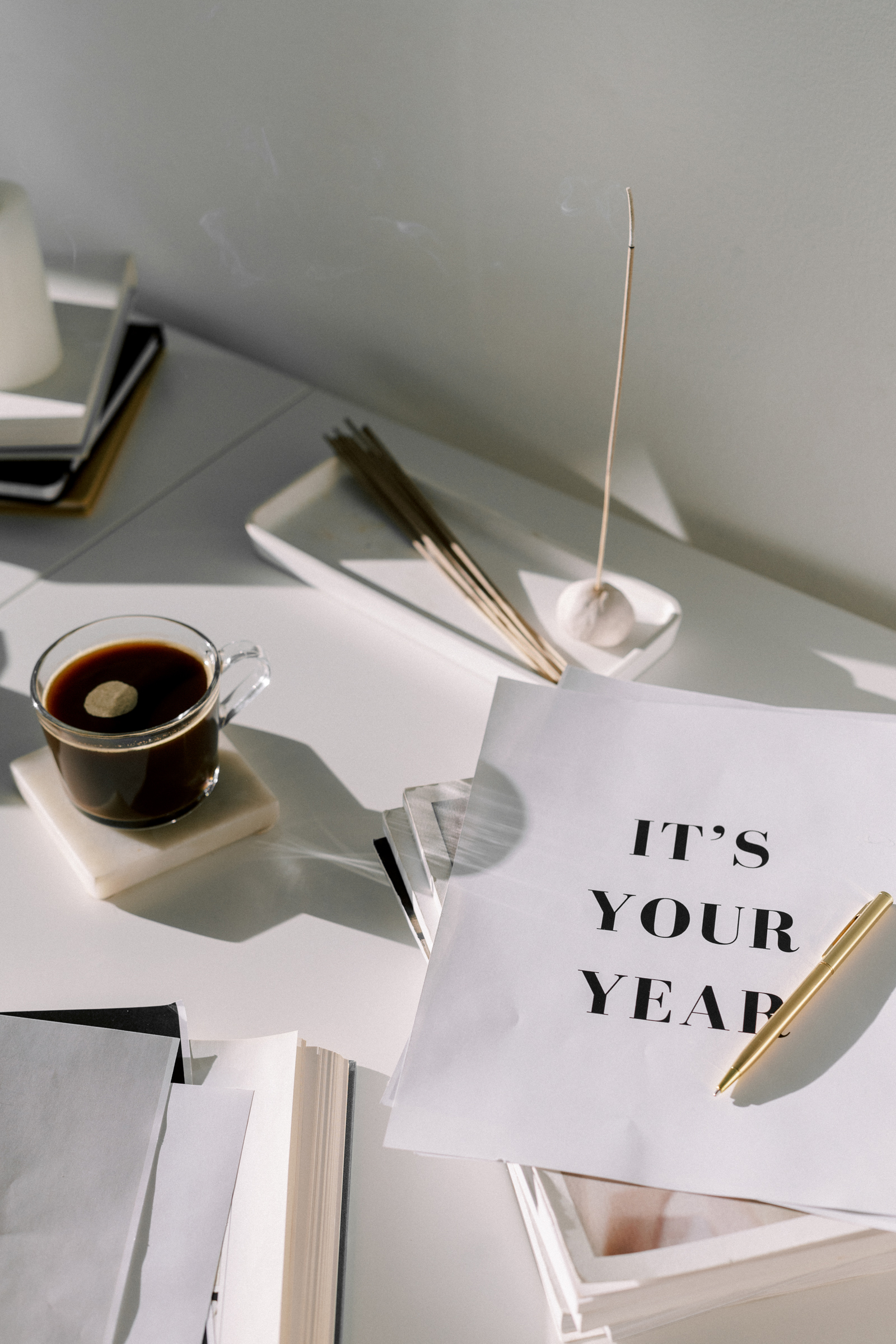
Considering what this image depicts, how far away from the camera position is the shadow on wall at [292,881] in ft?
2.05

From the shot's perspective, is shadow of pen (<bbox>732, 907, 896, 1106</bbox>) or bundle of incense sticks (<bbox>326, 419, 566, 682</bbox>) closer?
shadow of pen (<bbox>732, 907, 896, 1106</bbox>)

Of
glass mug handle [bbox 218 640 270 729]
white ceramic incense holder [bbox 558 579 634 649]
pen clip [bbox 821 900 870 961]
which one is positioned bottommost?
pen clip [bbox 821 900 870 961]

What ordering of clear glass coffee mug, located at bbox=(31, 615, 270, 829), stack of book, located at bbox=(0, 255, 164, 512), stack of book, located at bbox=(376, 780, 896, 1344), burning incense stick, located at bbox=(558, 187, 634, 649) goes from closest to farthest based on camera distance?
stack of book, located at bbox=(376, 780, 896, 1344) → clear glass coffee mug, located at bbox=(31, 615, 270, 829) → burning incense stick, located at bbox=(558, 187, 634, 649) → stack of book, located at bbox=(0, 255, 164, 512)

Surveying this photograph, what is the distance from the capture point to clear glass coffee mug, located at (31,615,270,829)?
625 mm

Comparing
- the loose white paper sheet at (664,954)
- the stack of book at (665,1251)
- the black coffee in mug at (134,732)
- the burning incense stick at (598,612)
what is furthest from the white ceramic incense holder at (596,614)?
the stack of book at (665,1251)

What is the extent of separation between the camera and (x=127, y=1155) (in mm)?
472

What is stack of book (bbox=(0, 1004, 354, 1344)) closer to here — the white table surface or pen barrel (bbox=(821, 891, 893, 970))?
the white table surface

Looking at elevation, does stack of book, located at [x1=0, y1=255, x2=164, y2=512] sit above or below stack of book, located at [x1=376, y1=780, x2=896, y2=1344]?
above

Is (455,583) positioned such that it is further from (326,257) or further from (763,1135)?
(763,1135)

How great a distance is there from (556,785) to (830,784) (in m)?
0.14

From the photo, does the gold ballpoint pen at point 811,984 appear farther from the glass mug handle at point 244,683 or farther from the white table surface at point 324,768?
the glass mug handle at point 244,683

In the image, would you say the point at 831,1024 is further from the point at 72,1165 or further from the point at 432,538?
the point at 432,538

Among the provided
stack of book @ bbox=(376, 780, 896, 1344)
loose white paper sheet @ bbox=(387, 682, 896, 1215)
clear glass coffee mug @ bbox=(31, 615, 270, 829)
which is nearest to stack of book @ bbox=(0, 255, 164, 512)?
clear glass coffee mug @ bbox=(31, 615, 270, 829)

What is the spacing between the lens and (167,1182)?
0.46 metres
